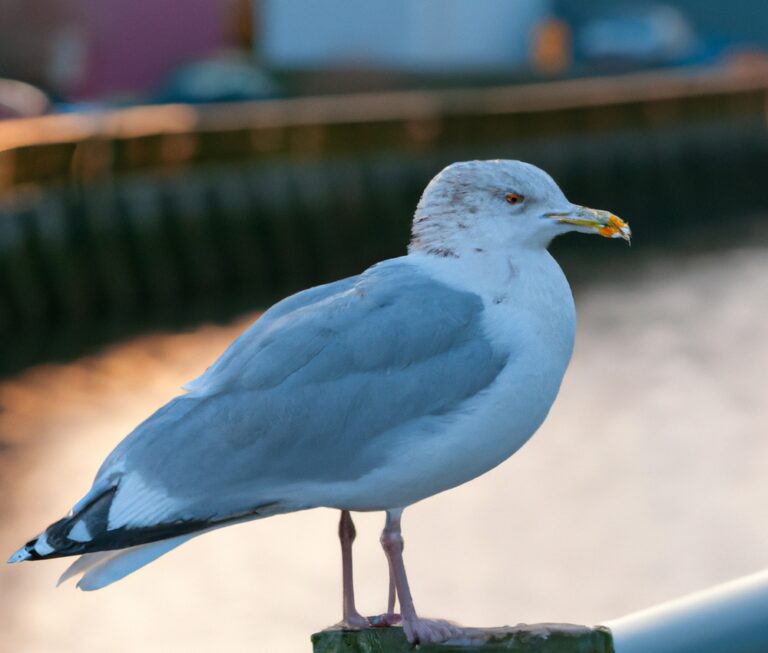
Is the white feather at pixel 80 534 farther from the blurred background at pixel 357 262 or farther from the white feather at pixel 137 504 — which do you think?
the blurred background at pixel 357 262

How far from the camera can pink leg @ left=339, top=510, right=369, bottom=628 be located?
266 cm

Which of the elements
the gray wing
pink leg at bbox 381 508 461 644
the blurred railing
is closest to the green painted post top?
pink leg at bbox 381 508 461 644

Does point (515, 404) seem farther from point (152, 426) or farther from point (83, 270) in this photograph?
point (83, 270)

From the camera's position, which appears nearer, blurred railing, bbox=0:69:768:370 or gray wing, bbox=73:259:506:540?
gray wing, bbox=73:259:506:540

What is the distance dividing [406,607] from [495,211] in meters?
0.71

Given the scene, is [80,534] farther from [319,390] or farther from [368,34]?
[368,34]

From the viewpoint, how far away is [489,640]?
2230 millimetres

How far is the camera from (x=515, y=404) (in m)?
2.55

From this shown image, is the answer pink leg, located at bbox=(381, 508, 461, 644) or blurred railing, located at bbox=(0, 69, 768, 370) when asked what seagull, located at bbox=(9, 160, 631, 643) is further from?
blurred railing, located at bbox=(0, 69, 768, 370)

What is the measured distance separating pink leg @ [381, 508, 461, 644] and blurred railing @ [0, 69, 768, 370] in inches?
459

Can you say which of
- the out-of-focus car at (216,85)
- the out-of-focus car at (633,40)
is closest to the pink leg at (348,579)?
the out-of-focus car at (216,85)

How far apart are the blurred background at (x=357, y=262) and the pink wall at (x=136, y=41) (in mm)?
48

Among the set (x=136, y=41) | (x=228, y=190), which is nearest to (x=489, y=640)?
(x=228, y=190)

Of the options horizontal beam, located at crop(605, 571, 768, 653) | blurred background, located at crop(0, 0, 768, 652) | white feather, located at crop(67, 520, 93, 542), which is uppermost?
blurred background, located at crop(0, 0, 768, 652)
